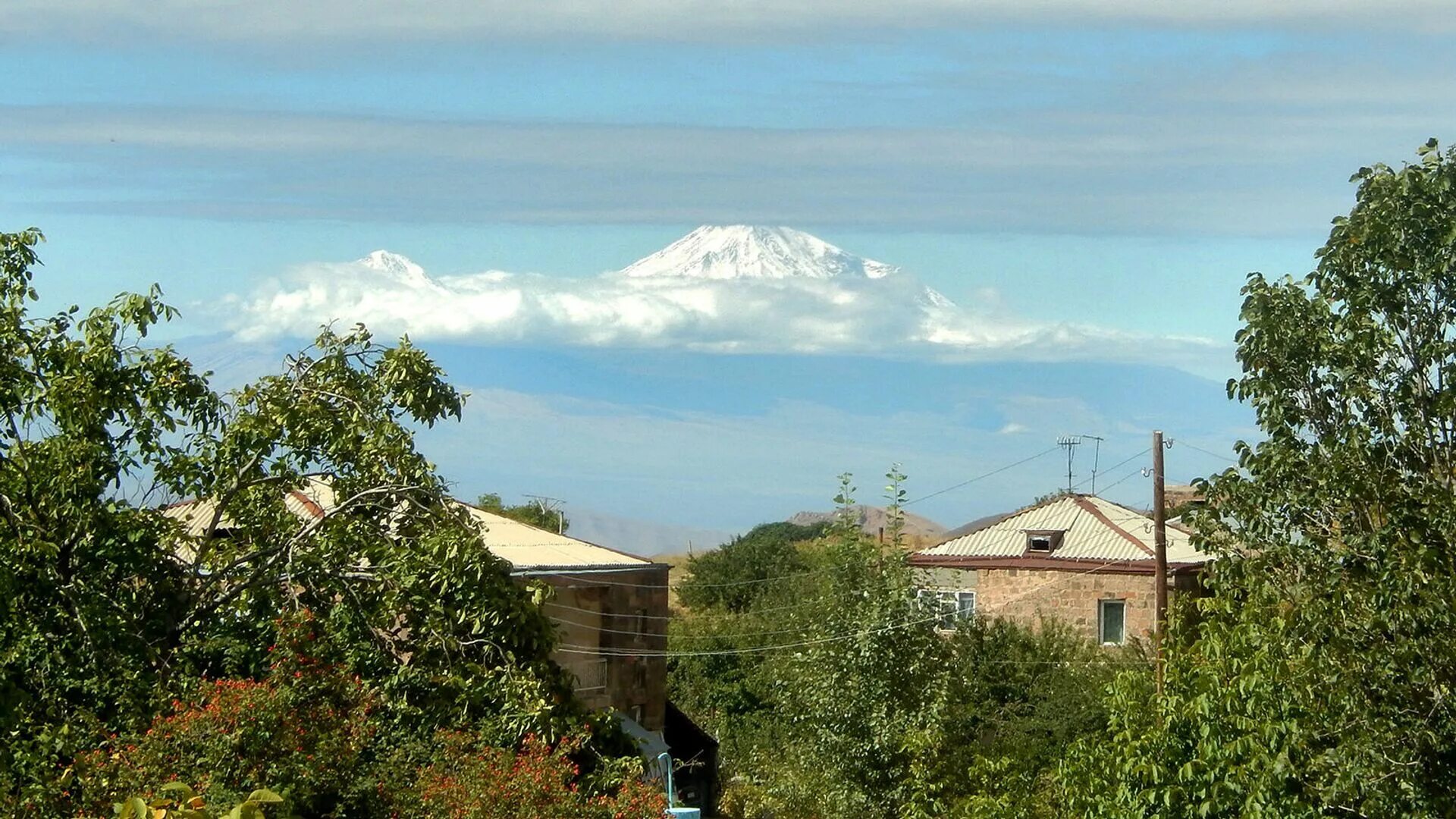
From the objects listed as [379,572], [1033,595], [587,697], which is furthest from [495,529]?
[1033,595]

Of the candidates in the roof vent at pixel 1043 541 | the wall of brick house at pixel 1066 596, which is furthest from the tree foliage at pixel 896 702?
the roof vent at pixel 1043 541

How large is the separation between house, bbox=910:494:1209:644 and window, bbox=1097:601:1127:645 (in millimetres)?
19

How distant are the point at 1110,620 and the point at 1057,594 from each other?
1499mm

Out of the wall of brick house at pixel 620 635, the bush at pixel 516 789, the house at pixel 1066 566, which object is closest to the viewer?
the bush at pixel 516 789

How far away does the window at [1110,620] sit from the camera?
39719mm

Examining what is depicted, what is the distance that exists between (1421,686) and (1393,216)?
3431mm

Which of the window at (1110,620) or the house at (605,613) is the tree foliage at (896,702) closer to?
the window at (1110,620)

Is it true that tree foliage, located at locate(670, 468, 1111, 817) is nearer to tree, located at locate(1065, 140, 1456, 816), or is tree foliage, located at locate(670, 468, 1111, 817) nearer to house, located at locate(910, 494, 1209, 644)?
house, located at locate(910, 494, 1209, 644)

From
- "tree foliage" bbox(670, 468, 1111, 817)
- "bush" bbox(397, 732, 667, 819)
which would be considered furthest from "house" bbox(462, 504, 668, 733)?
"bush" bbox(397, 732, 667, 819)

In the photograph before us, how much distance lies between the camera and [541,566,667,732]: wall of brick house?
94.9ft

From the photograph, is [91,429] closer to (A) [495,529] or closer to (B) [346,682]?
(B) [346,682]

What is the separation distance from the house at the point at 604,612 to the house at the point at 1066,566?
8.41m

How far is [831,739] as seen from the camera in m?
29.4

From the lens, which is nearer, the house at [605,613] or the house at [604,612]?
the house at [604,612]
